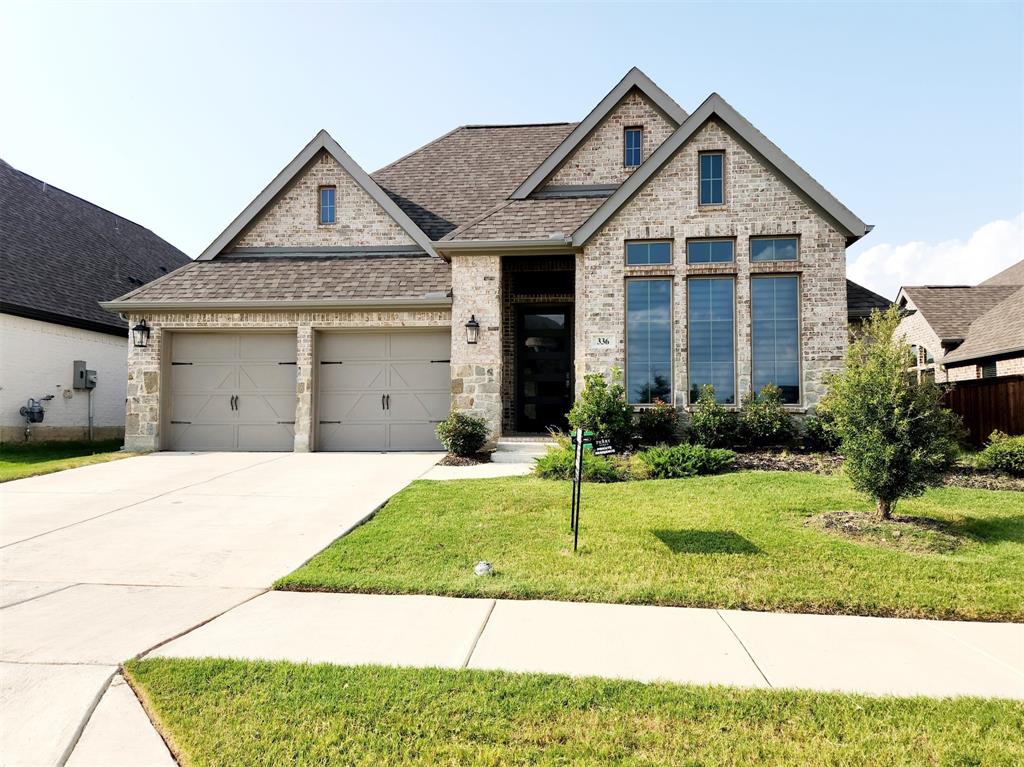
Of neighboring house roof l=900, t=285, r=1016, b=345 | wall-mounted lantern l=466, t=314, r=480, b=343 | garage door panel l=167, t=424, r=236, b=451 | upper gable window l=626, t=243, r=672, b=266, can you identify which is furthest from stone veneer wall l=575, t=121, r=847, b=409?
neighboring house roof l=900, t=285, r=1016, b=345

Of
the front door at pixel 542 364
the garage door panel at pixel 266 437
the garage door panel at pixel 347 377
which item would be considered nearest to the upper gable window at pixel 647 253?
the front door at pixel 542 364

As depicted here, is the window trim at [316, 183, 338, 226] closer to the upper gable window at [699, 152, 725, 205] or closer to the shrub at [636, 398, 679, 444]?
the upper gable window at [699, 152, 725, 205]

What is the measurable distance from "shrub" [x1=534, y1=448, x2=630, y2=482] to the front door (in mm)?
4824

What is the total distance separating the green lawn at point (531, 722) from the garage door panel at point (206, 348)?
11.9 metres

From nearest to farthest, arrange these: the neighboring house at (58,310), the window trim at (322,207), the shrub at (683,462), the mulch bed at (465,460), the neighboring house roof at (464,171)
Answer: the shrub at (683,462) < the mulch bed at (465,460) < the neighboring house at (58,310) < the window trim at (322,207) < the neighboring house roof at (464,171)

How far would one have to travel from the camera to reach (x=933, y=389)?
6.58m

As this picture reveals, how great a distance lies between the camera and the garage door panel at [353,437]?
13.7 meters

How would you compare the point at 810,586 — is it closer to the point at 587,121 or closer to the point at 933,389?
the point at 933,389

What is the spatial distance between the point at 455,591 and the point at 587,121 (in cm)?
1280

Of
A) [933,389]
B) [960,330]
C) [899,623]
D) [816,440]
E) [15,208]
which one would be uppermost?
[15,208]

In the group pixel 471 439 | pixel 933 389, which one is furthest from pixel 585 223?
Answer: pixel 933 389

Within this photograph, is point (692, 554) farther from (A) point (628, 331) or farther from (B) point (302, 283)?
(B) point (302, 283)

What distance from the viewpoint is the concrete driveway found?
327 cm

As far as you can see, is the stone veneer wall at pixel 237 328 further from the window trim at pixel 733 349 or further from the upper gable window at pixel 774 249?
the upper gable window at pixel 774 249
